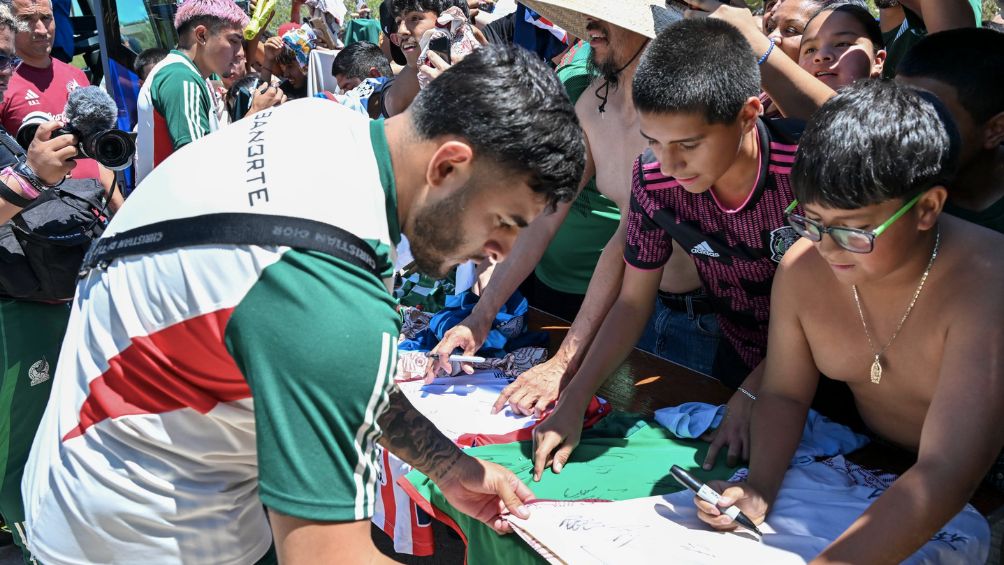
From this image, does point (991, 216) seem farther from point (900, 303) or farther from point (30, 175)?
point (30, 175)

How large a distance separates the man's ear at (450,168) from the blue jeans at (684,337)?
1.46 metres

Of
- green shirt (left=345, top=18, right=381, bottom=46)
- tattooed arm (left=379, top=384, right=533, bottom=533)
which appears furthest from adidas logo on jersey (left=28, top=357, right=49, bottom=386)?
green shirt (left=345, top=18, right=381, bottom=46)

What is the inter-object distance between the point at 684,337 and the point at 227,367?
1.76 metres

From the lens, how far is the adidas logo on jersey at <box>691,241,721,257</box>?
6.81 feet

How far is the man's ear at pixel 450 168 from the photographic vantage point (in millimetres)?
1160

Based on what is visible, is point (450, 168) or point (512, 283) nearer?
point (450, 168)

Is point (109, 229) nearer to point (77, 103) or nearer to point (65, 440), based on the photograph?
point (65, 440)

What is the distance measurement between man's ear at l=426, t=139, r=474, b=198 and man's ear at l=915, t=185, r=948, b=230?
2.81 feet

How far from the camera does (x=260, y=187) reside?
3.56 feet

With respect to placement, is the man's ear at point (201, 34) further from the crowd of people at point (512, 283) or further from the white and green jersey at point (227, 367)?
the white and green jersey at point (227, 367)

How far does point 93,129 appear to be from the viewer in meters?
2.62

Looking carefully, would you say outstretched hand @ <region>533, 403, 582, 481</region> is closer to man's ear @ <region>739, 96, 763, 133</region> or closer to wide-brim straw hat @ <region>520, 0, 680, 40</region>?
man's ear @ <region>739, 96, 763, 133</region>

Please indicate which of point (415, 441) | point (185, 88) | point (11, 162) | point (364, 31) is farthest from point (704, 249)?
point (364, 31)

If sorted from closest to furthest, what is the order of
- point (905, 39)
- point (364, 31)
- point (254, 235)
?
1. point (254, 235)
2. point (905, 39)
3. point (364, 31)
